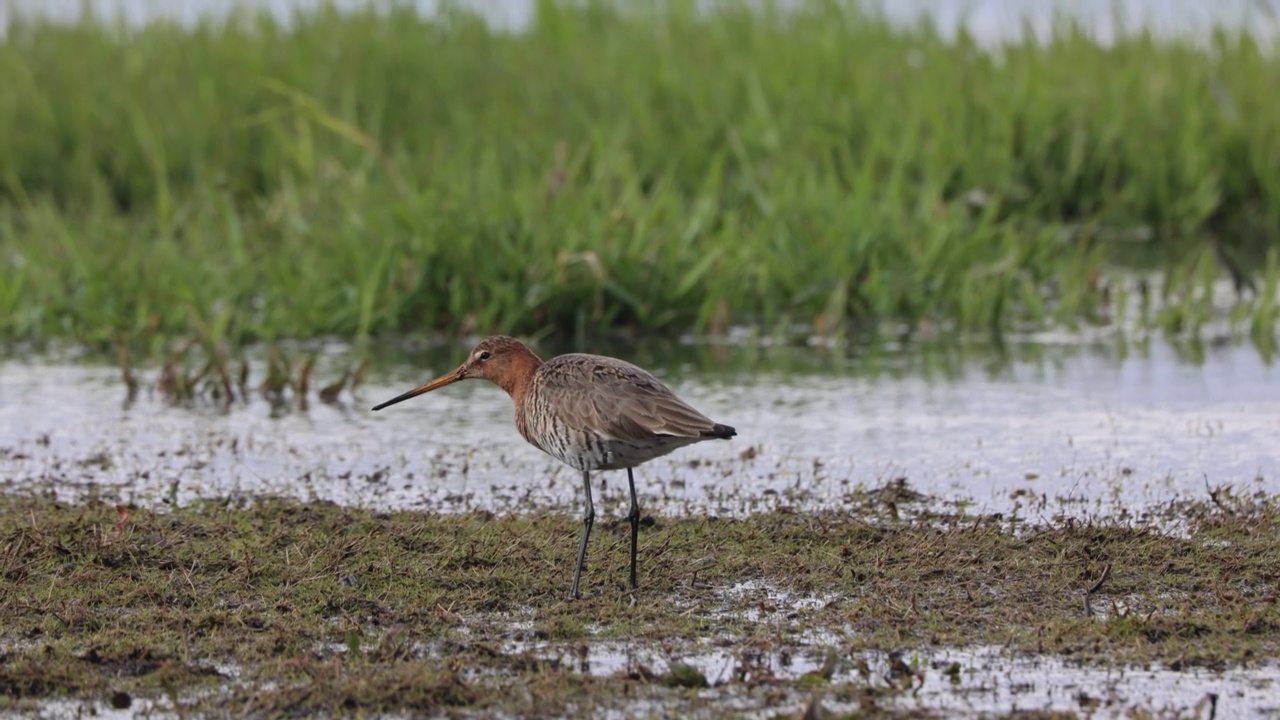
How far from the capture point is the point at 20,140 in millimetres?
12438

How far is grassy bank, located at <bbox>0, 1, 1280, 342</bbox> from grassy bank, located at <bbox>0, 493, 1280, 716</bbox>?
3.14 metres

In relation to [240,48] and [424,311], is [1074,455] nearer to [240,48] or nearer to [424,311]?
[424,311]

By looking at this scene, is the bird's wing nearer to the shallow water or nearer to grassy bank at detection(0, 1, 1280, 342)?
the shallow water

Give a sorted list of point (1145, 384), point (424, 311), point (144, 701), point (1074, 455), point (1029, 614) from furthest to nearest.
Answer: point (424, 311), point (1145, 384), point (1074, 455), point (1029, 614), point (144, 701)

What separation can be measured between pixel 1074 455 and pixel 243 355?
3864 millimetres

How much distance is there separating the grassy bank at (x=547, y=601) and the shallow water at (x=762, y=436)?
0.41 m

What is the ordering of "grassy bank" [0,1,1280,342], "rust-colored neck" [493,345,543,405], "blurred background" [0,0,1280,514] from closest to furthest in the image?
"rust-colored neck" [493,345,543,405] < "blurred background" [0,0,1280,514] < "grassy bank" [0,1,1280,342]

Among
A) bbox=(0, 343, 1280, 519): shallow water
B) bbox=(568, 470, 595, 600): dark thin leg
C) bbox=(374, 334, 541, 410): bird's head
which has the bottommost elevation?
bbox=(0, 343, 1280, 519): shallow water

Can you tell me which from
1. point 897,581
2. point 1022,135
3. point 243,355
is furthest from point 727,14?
point 897,581

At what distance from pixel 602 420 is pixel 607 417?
0.02m

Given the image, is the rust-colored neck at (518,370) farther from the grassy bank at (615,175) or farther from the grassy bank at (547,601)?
the grassy bank at (615,175)

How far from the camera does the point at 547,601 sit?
534 centimetres

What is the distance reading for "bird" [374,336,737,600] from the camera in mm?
5578

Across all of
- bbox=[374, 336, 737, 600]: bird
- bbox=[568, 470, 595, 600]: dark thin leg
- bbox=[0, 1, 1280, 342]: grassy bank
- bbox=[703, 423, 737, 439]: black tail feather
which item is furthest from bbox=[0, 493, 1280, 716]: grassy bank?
bbox=[0, 1, 1280, 342]: grassy bank
